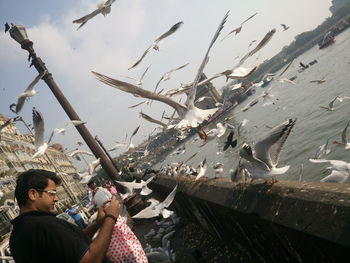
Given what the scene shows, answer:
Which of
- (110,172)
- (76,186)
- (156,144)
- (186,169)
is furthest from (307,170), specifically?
(156,144)

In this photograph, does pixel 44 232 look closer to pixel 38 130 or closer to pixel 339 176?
pixel 38 130

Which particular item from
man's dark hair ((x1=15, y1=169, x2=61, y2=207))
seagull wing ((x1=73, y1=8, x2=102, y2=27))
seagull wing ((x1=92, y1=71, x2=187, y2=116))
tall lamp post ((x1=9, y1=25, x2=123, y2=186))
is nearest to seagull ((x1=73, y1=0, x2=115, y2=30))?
seagull wing ((x1=73, y1=8, x2=102, y2=27))

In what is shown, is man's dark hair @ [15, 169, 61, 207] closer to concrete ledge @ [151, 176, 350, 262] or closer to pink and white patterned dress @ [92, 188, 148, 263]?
pink and white patterned dress @ [92, 188, 148, 263]

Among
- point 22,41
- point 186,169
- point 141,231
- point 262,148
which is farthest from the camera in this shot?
point 22,41

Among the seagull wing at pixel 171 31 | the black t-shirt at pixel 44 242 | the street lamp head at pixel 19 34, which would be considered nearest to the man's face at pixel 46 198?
the black t-shirt at pixel 44 242

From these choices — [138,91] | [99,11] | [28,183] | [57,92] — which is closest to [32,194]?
[28,183]

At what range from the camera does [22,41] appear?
936cm

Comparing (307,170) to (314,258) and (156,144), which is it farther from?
(156,144)

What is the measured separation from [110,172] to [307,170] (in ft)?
24.6

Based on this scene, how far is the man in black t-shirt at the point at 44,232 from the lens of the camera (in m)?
2.13

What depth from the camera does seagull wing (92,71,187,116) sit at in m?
2.96

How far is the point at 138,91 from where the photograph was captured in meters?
3.23

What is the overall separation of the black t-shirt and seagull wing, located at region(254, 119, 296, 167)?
1961 millimetres

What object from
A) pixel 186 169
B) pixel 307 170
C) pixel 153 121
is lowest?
pixel 307 170
